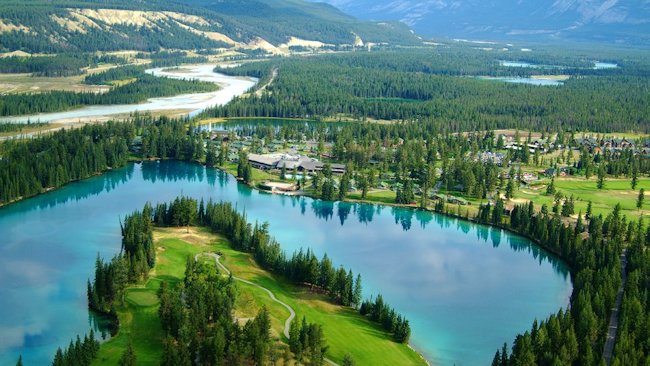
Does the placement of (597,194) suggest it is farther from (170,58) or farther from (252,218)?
(170,58)

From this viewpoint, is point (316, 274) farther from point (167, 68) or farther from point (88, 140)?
point (167, 68)

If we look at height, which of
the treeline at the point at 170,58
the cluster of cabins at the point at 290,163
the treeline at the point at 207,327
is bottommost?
the treeline at the point at 207,327

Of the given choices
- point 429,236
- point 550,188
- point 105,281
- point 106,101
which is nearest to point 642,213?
A: point 550,188

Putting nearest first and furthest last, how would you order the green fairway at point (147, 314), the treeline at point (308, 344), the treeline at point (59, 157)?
the treeline at point (308, 344) → the green fairway at point (147, 314) → the treeline at point (59, 157)

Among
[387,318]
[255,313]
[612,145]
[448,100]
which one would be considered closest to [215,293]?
[255,313]

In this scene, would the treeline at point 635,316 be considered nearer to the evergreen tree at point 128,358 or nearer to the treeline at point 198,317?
the treeline at point 198,317

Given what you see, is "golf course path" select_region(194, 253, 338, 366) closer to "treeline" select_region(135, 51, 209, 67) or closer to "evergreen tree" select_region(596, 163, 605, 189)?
"evergreen tree" select_region(596, 163, 605, 189)

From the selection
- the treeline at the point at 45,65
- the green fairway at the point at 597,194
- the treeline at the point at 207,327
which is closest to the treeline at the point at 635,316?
the treeline at the point at 207,327
